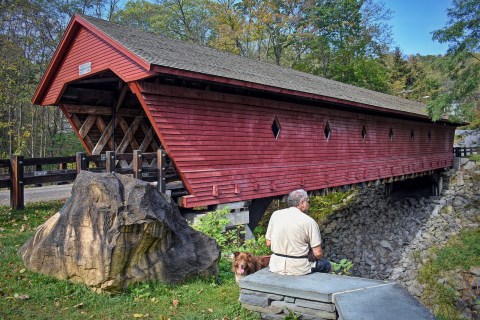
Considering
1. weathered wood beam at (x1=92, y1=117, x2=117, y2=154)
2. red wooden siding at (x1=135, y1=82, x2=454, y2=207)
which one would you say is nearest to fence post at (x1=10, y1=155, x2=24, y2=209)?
red wooden siding at (x1=135, y1=82, x2=454, y2=207)

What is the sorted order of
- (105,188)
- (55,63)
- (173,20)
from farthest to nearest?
(173,20), (55,63), (105,188)

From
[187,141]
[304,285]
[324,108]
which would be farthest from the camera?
[324,108]

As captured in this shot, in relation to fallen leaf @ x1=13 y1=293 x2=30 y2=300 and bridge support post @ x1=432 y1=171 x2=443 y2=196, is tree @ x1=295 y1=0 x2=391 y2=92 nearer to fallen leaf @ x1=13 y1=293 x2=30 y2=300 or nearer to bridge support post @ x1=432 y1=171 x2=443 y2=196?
bridge support post @ x1=432 y1=171 x2=443 y2=196

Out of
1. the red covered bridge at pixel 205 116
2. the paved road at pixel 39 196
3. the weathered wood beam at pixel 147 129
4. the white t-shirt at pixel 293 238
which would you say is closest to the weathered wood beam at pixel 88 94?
the red covered bridge at pixel 205 116

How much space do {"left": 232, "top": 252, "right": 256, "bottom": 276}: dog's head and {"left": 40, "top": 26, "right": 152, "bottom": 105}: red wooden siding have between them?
438cm

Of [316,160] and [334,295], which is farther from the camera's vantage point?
[316,160]

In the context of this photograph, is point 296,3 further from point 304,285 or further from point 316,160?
point 304,285

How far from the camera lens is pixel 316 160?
13586mm

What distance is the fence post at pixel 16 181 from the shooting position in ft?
28.6

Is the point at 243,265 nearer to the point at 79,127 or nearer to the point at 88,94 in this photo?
the point at 79,127

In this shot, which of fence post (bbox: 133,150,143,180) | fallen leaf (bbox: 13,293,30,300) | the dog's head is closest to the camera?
fallen leaf (bbox: 13,293,30,300)

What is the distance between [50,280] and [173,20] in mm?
33231

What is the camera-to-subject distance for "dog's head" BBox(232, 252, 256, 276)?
5180mm

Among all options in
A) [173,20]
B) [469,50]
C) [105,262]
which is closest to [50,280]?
[105,262]
